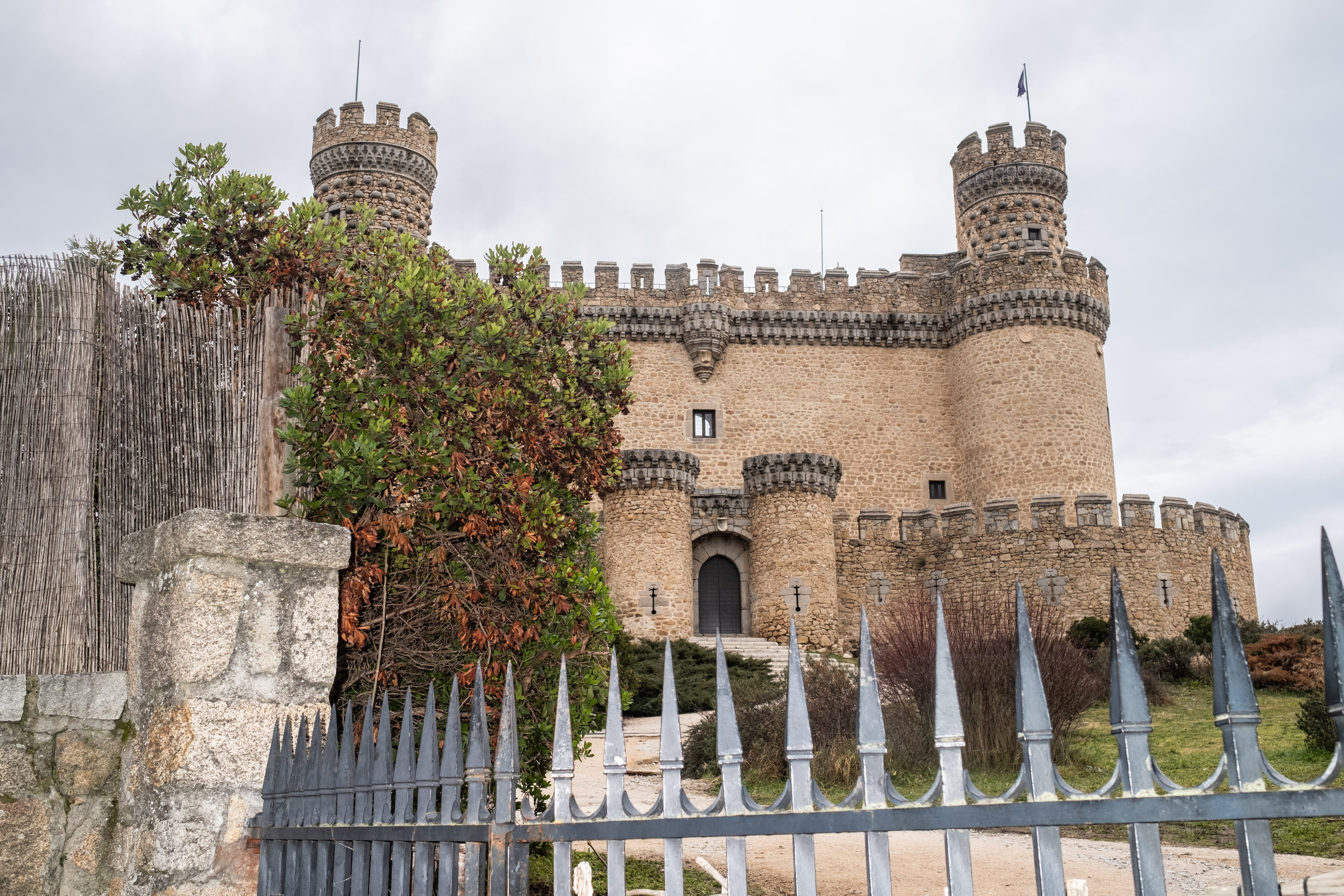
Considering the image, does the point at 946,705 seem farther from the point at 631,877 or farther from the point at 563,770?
the point at 631,877

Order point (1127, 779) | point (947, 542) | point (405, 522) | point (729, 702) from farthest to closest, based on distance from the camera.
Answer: point (947, 542) → point (405, 522) → point (729, 702) → point (1127, 779)

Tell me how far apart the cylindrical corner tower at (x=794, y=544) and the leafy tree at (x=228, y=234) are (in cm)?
1742

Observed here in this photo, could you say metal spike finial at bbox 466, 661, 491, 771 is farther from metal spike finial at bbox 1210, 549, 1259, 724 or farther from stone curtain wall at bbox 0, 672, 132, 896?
stone curtain wall at bbox 0, 672, 132, 896

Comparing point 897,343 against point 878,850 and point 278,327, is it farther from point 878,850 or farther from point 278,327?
point 878,850

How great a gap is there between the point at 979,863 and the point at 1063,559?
1630 cm

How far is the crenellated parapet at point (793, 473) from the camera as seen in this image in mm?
22859

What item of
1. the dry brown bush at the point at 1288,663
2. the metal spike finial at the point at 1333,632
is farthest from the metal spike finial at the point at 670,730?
the dry brown bush at the point at 1288,663

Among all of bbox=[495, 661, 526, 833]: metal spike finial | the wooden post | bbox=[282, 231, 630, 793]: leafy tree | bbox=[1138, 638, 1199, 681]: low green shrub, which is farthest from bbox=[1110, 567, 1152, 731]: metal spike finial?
bbox=[1138, 638, 1199, 681]: low green shrub

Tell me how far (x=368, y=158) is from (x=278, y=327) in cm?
2389

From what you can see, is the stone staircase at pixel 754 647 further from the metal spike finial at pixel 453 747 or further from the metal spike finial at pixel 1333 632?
the metal spike finial at pixel 1333 632

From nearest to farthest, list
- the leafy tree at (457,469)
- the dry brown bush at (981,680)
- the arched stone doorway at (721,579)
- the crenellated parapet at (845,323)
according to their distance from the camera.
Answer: the leafy tree at (457,469) → the dry brown bush at (981,680) → the arched stone doorway at (721,579) → the crenellated parapet at (845,323)

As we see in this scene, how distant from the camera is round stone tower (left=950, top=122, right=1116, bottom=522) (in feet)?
88.1

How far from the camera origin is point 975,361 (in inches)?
1114

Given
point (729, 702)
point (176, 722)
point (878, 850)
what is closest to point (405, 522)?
point (176, 722)
